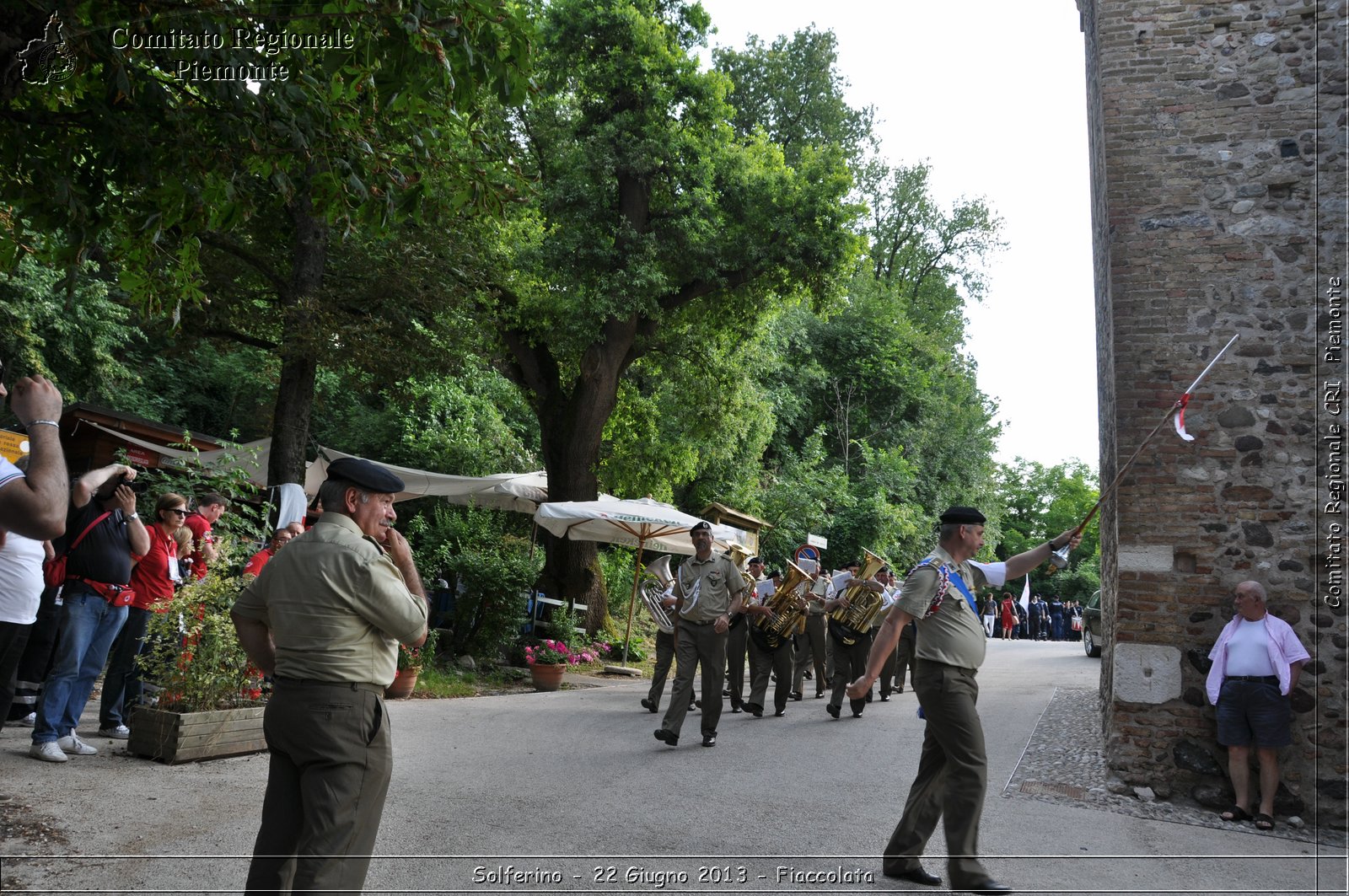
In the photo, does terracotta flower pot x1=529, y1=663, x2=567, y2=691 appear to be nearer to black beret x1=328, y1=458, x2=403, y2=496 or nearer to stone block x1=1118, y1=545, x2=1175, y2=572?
stone block x1=1118, y1=545, x2=1175, y2=572

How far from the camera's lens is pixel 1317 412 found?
8031 millimetres

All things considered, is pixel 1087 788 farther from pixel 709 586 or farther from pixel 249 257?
pixel 249 257

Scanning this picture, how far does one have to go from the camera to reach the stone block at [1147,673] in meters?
8.03

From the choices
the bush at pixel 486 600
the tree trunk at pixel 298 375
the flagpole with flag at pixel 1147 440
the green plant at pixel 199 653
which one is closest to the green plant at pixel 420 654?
the bush at pixel 486 600

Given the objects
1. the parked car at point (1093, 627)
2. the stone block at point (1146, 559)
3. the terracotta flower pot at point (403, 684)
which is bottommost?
the parked car at point (1093, 627)

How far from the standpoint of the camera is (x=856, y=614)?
1296cm

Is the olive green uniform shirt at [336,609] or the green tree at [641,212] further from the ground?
the green tree at [641,212]

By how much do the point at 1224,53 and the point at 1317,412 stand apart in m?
3.37

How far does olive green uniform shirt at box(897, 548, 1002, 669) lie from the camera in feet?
17.4

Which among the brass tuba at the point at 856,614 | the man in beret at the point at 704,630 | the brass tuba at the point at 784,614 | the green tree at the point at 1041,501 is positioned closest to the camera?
the man in beret at the point at 704,630

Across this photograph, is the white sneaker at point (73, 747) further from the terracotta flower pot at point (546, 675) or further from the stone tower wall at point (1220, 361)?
the stone tower wall at point (1220, 361)

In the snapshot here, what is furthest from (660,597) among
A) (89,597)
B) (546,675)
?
(89,597)

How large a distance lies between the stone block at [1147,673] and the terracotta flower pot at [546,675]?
7.85 m

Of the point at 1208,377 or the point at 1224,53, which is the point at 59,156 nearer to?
the point at 1208,377
